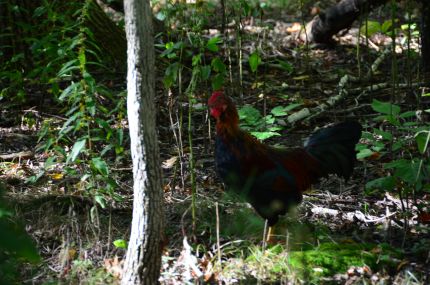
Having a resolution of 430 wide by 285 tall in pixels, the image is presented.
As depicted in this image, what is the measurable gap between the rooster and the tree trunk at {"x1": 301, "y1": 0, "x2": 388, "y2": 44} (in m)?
3.07

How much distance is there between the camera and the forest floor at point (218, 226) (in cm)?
418

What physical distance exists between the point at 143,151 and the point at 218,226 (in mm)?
794

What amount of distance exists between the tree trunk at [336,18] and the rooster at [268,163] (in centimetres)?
307

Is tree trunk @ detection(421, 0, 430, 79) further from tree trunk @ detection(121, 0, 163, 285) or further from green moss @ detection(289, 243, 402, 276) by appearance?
tree trunk @ detection(121, 0, 163, 285)

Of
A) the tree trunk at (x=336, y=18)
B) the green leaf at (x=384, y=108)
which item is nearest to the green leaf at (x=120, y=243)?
the green leaf at (x=384, y=108)

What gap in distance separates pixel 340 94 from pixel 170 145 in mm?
2172

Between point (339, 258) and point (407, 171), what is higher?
point (407, 171)

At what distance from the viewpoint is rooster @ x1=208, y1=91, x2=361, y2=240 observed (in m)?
4.84

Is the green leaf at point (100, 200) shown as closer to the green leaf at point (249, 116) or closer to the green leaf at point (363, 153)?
the green leaf at point (249, 116)

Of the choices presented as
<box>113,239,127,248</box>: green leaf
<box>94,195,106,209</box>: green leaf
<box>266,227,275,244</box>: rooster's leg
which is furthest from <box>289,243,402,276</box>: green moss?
<box>94,195,106,209</box>: green leaf

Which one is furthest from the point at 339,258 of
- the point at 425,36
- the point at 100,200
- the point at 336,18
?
the point at 336,18

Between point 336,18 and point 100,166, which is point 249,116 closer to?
point 100,166

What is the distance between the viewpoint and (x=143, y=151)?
3.51 meters

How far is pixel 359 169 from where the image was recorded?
6152mm
